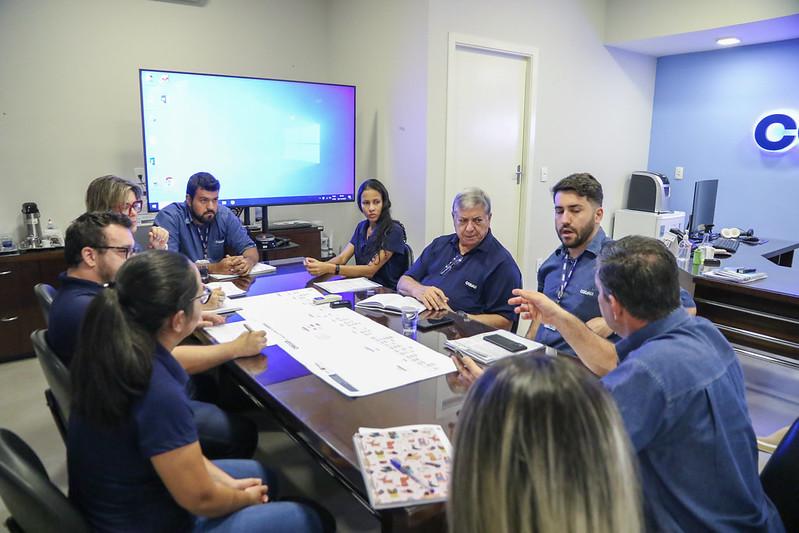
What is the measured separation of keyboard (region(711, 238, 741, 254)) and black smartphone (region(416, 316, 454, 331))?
2.71 m

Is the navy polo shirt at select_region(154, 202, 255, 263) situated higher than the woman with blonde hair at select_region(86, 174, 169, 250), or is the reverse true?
the woman with blonde hair at select_region(86, 174, 169, 250)

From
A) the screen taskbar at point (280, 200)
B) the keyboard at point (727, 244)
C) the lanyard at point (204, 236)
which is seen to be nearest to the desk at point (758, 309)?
the keyboard at point (727, 244)

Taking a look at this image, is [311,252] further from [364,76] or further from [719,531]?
[719,531]

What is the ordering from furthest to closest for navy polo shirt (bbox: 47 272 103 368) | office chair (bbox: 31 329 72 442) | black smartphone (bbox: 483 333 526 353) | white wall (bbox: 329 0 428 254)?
white wall (bbox: 329 0 428 254) < black smartphone (bbox: 483 333 526 353) < navy polo shirt (bbox: 47 272 103 368) < office chair (bbox: 31 329 72 442)

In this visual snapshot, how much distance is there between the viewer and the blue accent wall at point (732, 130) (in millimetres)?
4684

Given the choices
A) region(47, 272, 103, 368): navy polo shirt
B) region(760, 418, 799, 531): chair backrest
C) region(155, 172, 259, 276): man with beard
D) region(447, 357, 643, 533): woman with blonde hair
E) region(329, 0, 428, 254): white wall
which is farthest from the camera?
region(329, 0, 428, 254): white wall

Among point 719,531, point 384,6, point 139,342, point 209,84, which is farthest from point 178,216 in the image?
point 719,531

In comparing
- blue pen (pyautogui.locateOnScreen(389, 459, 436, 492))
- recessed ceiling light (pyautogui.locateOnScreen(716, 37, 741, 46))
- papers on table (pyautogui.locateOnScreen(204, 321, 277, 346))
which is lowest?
blue pen (pyautogui.locateOnScreen(389, 459, 436, 492))

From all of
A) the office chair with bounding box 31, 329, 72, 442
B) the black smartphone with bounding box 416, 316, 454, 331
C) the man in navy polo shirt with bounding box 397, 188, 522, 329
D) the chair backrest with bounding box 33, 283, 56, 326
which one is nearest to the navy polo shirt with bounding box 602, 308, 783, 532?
the black smartphone with bounding box 416, 316, 454, 331

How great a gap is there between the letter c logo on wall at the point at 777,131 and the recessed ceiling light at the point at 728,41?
0.69m

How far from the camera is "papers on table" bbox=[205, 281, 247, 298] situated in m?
2.33

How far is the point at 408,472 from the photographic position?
1053 mm

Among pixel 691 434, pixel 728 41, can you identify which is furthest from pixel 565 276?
pixel 728 41

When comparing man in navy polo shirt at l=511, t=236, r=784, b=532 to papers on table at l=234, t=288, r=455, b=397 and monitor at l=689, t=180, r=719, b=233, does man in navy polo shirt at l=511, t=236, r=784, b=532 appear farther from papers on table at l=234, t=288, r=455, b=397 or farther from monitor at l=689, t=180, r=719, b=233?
monitor at l=689, t=180, r=719, b=233
